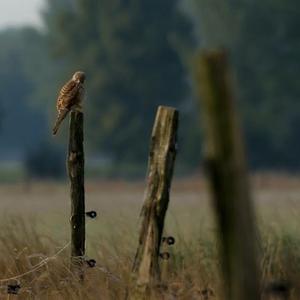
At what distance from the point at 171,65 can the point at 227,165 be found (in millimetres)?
66820

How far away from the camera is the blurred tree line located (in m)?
65.9

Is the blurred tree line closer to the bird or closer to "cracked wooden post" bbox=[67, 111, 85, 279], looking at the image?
the bird

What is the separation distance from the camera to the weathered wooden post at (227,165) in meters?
5.61

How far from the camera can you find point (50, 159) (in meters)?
72.9

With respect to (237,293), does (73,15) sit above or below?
above

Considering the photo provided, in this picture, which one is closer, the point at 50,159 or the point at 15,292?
the point at 15,292

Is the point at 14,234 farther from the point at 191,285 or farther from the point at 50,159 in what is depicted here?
the point at 50,159

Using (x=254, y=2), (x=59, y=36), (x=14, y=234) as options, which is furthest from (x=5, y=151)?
(x=14, y=234)

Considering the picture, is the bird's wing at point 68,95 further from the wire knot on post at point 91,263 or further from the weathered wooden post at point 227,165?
the weathered wooden post at point 227,165

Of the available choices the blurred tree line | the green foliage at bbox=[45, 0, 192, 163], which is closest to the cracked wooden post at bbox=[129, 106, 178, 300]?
the blurred tree line

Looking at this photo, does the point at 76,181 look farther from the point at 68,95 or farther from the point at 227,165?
the point at 227,165

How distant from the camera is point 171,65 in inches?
2847

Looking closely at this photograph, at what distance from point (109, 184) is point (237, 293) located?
57.7 metres

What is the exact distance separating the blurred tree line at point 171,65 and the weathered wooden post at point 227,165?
58609 millimetres
